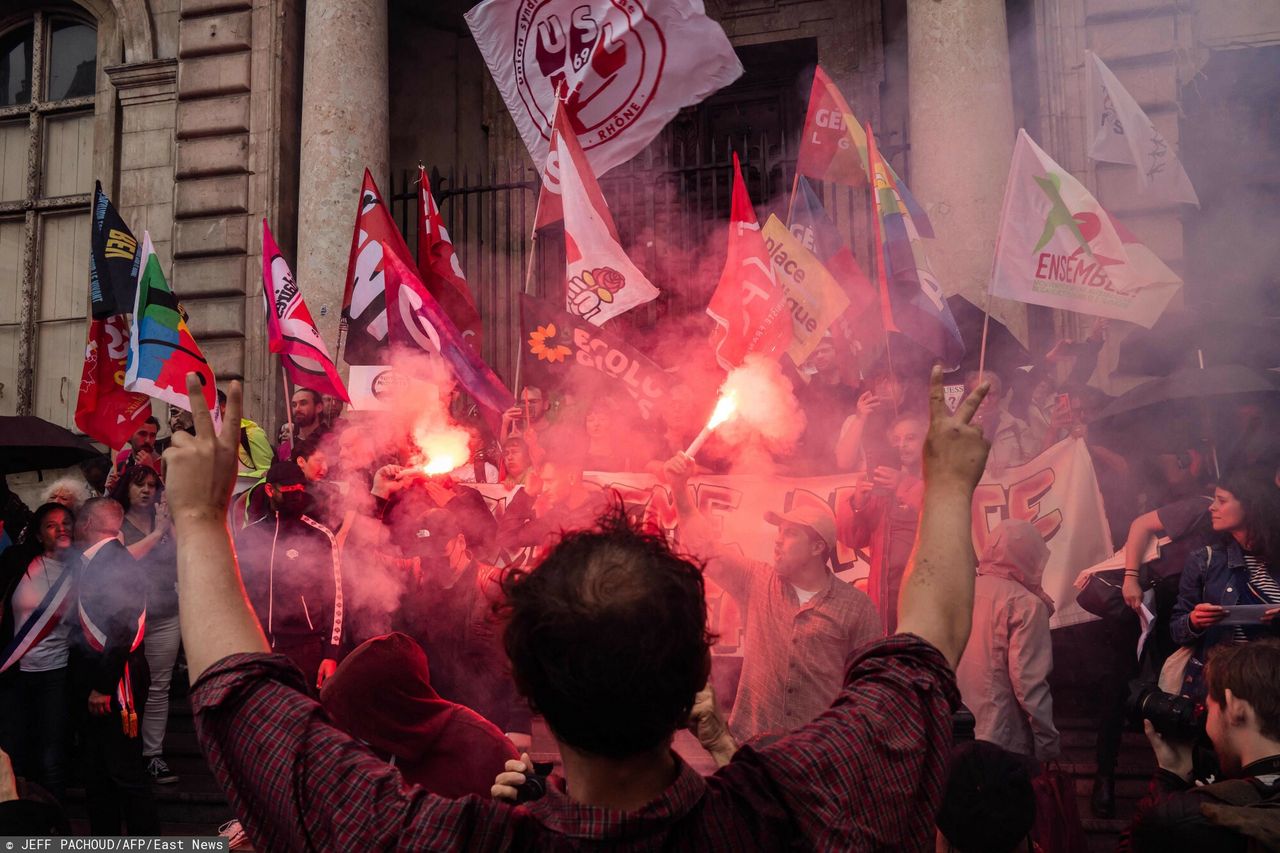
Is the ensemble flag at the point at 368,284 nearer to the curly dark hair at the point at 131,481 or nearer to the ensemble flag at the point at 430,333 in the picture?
the ensemble flag at the point at 430,333

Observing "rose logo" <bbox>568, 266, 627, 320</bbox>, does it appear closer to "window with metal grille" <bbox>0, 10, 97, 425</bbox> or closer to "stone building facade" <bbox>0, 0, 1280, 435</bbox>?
"stone building facade" <bbox>0, 0, 1280, 435</bbox>

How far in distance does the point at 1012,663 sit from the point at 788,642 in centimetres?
111

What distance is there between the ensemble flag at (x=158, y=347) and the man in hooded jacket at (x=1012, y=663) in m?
3.95

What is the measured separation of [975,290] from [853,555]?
267 cm

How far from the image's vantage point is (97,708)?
5.07 metres

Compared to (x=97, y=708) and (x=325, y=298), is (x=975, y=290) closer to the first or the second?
(x=325, y=298)

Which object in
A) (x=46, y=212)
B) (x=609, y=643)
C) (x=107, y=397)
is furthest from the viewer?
(x=46, y=212)

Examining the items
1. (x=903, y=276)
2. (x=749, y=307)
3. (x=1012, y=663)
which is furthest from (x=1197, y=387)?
(x=749, y=307)

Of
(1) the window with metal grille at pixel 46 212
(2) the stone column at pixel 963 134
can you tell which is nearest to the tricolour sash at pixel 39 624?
(2) the stone column at pixel 963 134

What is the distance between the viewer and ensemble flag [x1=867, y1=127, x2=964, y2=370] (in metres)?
5.67

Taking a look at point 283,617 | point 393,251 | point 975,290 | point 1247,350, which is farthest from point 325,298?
point 1247,350

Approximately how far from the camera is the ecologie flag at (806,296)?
259 inches

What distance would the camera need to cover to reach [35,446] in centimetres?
736

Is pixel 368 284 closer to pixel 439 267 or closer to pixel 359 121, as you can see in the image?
pixel 439 267
